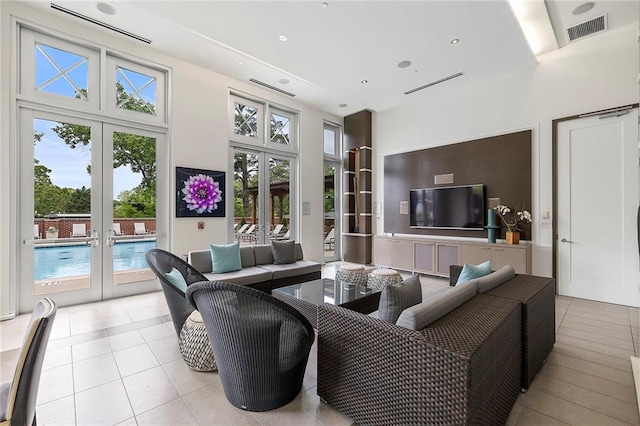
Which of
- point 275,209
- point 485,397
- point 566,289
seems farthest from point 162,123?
point 566,289

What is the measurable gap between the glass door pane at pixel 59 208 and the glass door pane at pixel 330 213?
471 centimetres

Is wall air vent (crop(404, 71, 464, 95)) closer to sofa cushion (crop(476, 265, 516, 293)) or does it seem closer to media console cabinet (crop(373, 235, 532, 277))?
media console cabinet (crop(373, 235, 532, 277))

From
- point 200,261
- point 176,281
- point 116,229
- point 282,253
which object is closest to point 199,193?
point 116,229

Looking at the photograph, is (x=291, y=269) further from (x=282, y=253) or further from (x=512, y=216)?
(x=512, y=216)

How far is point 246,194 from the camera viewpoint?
19.9 ft

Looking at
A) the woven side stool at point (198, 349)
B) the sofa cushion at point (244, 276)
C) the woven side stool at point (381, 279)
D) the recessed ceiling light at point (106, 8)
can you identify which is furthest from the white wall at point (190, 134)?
the woven side stool at point (381, 279)

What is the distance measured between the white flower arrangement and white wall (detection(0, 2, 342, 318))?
12.4ft

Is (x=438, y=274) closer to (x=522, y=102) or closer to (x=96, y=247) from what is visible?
(x=522, y=102)

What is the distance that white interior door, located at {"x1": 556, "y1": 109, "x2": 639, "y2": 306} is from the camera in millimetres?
4117

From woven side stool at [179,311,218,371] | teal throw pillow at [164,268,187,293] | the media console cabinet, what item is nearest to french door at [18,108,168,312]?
teal throw pillow at [164,268,187,293]

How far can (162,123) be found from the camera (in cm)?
486

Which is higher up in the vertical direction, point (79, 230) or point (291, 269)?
point (79, 230)

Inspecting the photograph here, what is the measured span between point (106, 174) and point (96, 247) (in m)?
1.09

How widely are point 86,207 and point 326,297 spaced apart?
147 inches
